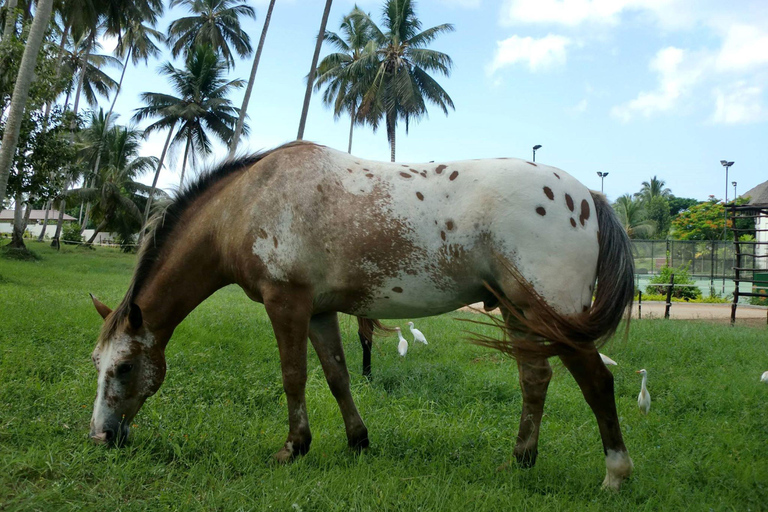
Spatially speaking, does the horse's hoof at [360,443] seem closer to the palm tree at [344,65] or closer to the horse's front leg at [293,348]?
the horse's front leg at [293,348]

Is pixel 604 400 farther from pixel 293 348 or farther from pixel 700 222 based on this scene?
pixel 700 222

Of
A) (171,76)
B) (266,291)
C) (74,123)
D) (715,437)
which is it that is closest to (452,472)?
(266,291)

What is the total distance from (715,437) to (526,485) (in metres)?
1.92

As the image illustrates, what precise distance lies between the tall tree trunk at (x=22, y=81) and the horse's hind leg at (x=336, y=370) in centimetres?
868

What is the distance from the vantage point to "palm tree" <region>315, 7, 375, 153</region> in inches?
1109

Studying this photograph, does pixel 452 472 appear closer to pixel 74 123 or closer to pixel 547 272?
pixel 547 272

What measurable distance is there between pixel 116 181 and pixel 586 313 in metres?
32.9

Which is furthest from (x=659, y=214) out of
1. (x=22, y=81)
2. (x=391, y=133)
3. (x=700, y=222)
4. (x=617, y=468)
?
(x=617, y=468)

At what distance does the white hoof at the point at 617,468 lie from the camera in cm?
285

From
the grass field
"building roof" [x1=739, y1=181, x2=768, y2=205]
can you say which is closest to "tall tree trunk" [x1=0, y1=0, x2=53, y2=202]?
the grass field

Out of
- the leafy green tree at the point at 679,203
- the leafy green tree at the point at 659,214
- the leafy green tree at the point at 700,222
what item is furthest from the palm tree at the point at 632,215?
the leafy green tree at the point at 679,203

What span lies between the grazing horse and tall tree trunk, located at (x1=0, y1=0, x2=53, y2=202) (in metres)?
7.80

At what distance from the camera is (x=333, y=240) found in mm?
3006

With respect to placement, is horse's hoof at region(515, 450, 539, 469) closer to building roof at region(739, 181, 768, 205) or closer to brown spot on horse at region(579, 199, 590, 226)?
brown spot on horse at region(579, 199, 590, 226)
